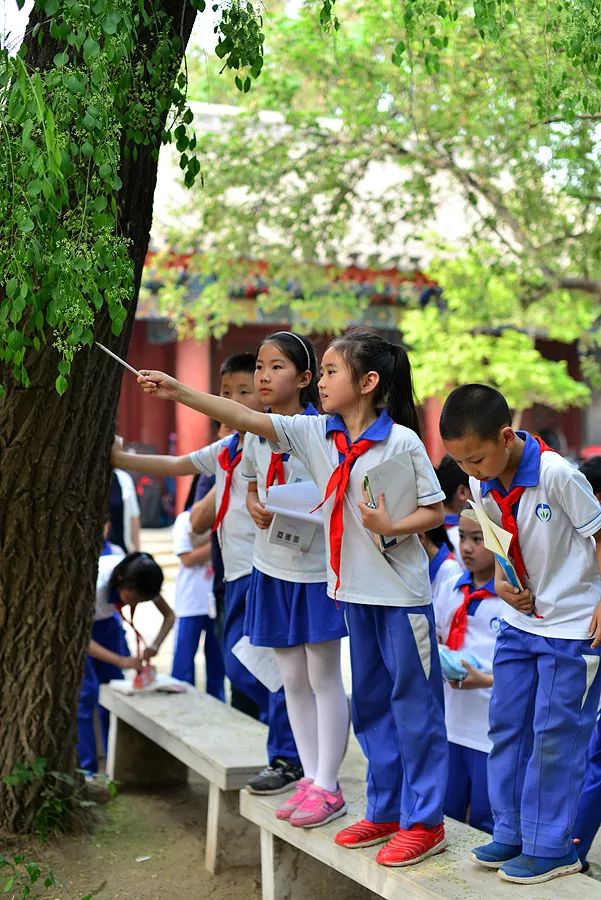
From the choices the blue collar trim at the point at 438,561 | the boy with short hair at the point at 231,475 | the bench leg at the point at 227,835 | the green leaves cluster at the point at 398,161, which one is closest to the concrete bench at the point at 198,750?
the bench leg at the point at 227,835

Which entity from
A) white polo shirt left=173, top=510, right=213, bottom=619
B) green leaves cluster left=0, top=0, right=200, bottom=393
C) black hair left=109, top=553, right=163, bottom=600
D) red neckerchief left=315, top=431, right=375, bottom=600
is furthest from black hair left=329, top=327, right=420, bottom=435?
white polo shirt left=173, top=510, right=213, bottom=619

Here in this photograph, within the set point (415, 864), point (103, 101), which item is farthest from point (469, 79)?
point (415, 864)

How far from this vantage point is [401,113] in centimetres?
833

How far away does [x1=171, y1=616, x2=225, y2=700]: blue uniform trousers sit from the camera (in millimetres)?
6301

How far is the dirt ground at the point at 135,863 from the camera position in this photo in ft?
12.8

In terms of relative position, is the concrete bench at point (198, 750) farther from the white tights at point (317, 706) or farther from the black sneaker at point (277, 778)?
the white tights at point (317, 706)

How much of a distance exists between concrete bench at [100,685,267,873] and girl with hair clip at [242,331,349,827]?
49 cm

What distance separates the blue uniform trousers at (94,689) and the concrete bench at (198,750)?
0.08 m

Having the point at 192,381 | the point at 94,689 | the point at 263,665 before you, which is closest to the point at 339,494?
the point at 263,665

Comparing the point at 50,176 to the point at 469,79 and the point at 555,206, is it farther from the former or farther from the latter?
the point at 555,206

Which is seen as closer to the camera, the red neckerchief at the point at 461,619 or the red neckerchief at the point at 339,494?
the red neckerchief at the point at 339,494

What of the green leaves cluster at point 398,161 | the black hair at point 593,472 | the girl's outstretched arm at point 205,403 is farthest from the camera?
the green leaves cluster at point 398,161

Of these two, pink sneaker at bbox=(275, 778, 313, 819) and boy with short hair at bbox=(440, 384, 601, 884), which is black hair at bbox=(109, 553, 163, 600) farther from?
boy with short hair at bbox=(440, 384, 601, 884)

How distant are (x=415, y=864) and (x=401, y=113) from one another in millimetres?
6371
